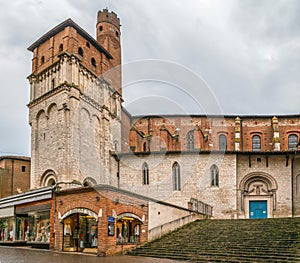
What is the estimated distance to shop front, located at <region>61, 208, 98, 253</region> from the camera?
2108 centimetres

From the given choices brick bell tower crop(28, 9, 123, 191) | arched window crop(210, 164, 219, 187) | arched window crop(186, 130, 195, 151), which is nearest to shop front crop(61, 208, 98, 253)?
brick bell tower crop(28, 9, 123, 191)

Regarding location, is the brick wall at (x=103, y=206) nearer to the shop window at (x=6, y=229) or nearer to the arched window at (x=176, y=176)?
the shop window at (x=6, y=229)

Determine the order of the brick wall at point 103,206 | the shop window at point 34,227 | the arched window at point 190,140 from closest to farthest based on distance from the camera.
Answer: the brick wall at point 103,206, the shop window at point 34,227, the arched window at point 190,140

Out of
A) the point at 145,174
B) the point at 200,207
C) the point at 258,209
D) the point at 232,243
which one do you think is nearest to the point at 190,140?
the point at 145,174

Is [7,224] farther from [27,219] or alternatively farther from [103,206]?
[103,206]

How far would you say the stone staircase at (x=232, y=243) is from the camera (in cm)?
1667

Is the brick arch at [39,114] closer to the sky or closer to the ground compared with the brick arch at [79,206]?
closer to the sky

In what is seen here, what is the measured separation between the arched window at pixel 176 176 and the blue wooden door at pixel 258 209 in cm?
693

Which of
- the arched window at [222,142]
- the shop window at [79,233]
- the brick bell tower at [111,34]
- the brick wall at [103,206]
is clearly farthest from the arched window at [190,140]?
the shop window at [79,233]

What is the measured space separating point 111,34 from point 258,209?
2366cm

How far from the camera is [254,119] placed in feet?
135

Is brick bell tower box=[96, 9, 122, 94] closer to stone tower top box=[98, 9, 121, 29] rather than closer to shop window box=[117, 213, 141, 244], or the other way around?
stone tower top box=[98, 9, 121, 29]

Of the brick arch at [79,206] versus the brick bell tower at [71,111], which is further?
the brick bell tower at [71,111]

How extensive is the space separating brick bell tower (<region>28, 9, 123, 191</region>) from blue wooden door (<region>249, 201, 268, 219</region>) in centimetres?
1297
